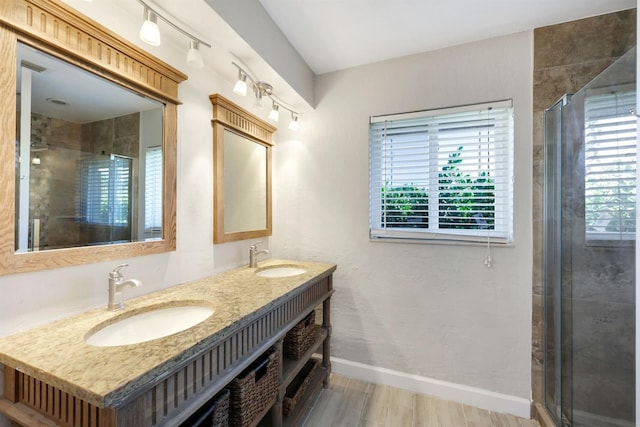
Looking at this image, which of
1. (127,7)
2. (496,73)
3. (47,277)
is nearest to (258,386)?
(47,277)

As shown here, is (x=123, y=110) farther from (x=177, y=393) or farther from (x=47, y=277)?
(x=177, y=393)

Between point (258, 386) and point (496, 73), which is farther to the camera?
point (496, 73)

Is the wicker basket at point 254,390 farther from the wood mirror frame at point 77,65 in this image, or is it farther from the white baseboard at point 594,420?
the white baseboard at point 594,420

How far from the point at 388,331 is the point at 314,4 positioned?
6.80 ft

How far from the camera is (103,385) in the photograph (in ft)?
2.03

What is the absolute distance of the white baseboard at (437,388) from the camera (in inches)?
67.9

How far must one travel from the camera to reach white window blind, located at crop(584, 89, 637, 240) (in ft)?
4.09

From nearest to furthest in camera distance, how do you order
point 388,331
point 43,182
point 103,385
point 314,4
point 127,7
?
point 103,385
point 43,182
point 127,7
point 314,4
point 388,331

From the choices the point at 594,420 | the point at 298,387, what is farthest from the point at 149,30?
the point at 594,420

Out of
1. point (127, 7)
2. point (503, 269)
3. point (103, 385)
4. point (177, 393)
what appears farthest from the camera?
point (503, 269)

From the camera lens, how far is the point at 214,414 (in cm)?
101

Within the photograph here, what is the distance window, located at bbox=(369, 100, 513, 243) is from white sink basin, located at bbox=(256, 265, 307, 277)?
60 cm

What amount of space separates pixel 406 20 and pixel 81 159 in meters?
1.74

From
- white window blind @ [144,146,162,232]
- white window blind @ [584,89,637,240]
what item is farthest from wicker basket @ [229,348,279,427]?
white window blind @ [584,89,637,240]
